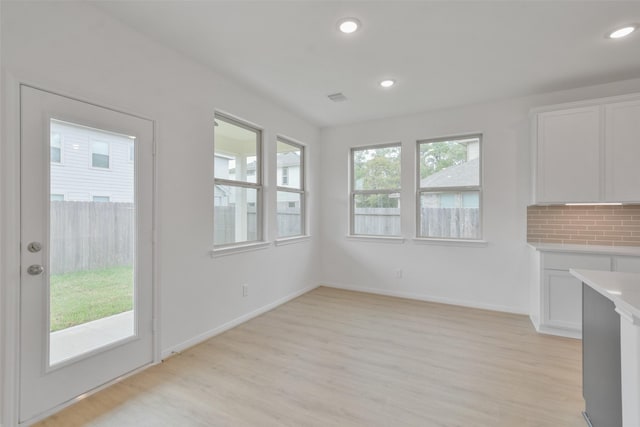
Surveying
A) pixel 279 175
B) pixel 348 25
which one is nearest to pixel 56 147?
pixel 348 25

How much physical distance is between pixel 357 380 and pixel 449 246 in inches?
101

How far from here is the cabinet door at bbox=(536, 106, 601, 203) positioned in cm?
311

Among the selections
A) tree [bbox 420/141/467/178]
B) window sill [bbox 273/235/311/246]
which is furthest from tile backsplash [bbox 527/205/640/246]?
window sill [bbox 273/235/311/246]

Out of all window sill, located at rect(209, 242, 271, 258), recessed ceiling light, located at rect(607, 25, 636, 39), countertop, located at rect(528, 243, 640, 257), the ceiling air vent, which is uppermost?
the ceiling air vent

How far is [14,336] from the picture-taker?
1729 millimetres

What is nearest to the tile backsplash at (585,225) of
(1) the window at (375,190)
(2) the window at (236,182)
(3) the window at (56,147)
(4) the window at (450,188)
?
(4) the window at (450,188)

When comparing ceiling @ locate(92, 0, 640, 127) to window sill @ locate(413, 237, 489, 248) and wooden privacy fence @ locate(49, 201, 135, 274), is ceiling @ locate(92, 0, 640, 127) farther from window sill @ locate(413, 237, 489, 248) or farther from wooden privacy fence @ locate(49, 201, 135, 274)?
window sill @ locate(413, 237, 489, 248)

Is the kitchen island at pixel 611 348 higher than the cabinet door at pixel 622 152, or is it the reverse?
the cabinet door at pixel 622 152

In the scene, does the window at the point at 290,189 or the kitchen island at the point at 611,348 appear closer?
the kitchen island at the point at 611,348

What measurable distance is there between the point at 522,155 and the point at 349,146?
2391mm

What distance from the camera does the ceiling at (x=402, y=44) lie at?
6.90ft

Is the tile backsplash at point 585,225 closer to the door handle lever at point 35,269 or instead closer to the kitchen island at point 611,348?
the kitchen island at point 611,348

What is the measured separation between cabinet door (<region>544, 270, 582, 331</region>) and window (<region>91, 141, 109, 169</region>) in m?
4.20

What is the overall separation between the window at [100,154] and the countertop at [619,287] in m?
3.05
